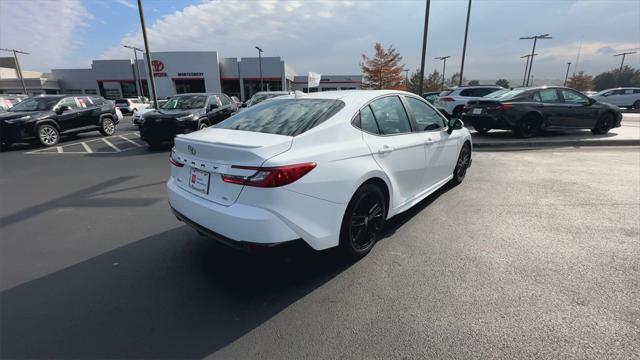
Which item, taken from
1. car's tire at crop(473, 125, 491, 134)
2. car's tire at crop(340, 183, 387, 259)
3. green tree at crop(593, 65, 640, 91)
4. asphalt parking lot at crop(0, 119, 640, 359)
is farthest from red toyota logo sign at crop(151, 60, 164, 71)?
green tree at crop(593, 65, 640, 91)

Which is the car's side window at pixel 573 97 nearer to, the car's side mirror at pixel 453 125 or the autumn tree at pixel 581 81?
the car's side mirror at pixel 453 125

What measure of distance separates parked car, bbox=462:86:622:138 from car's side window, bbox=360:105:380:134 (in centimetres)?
780

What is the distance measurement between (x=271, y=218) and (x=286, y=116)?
1.23 metres

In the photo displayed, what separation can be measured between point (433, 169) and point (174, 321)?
343 cm

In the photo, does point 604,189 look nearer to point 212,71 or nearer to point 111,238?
point 111,238

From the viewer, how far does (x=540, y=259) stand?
10.2 feet

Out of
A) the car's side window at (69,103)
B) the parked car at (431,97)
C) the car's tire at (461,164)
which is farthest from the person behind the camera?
the parked car at (431,97)

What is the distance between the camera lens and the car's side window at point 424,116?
4.01 m

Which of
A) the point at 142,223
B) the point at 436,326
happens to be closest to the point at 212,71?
the point at 142,223

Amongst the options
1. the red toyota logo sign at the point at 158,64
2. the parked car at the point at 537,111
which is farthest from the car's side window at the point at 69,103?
the red toyota logo sign at the point at 158,64

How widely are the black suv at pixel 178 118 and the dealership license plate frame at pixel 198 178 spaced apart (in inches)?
299

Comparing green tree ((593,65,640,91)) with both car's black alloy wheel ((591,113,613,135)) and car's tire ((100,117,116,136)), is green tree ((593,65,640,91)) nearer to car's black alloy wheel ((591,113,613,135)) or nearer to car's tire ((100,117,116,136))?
car's black alloy wheel ((591,113,613,135))

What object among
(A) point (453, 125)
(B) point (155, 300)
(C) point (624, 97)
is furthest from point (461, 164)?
(C) point (624, 97)

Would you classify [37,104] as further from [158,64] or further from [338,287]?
[158,64]
